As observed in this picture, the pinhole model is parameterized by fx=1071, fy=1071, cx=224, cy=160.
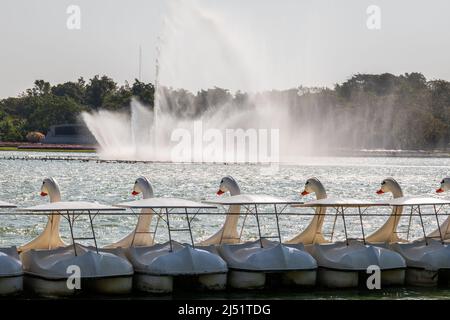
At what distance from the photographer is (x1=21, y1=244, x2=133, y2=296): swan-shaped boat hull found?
28375 millimetres

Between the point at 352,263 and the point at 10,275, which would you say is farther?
the point at 352,263

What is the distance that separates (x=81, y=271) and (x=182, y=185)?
67909mm

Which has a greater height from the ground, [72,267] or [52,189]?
[52,189]

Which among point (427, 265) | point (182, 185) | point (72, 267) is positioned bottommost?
point (182, 185)

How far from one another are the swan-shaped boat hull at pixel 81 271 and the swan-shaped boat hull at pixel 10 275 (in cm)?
60

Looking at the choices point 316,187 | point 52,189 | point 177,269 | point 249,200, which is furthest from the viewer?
point 316,187

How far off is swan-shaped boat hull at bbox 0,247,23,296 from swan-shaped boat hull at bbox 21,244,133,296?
605 mm

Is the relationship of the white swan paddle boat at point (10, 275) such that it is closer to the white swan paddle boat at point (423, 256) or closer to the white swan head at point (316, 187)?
the white swan head at point (316, 187)

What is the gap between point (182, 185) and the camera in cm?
9625

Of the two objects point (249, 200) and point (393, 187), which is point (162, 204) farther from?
point (393, 187)

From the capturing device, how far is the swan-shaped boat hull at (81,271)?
28375 mm

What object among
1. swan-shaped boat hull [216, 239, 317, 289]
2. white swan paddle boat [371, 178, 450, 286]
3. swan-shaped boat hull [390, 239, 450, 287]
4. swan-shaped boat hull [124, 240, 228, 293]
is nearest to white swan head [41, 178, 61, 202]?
swan-shaped boat hull [124, 240, 228, 293]

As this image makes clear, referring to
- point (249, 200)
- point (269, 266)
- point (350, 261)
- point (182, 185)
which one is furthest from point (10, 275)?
point (182, 185)

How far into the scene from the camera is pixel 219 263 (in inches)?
1174
